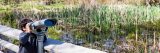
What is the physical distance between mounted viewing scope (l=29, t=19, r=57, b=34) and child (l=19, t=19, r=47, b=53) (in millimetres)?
136

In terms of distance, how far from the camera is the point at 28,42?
360 cm

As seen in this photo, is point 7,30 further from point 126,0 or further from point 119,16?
point 126,0

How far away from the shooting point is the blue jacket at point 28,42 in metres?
3.53

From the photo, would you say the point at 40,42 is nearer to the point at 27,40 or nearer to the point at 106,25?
the point at 27,40

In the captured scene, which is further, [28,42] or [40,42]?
[28,42]

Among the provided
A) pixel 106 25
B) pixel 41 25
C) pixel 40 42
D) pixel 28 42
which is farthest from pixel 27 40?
pixel 106 25

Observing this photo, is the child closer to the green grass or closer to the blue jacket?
the blue jacket

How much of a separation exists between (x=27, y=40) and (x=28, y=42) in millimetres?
36

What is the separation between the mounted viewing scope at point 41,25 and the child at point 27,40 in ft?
0.45

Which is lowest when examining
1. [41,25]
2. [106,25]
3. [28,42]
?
[106,25]

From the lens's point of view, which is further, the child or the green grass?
the green grass

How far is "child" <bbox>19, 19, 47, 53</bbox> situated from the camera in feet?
11.6

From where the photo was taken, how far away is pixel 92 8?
12.2 metres

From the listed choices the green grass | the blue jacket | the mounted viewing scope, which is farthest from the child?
the green grass
